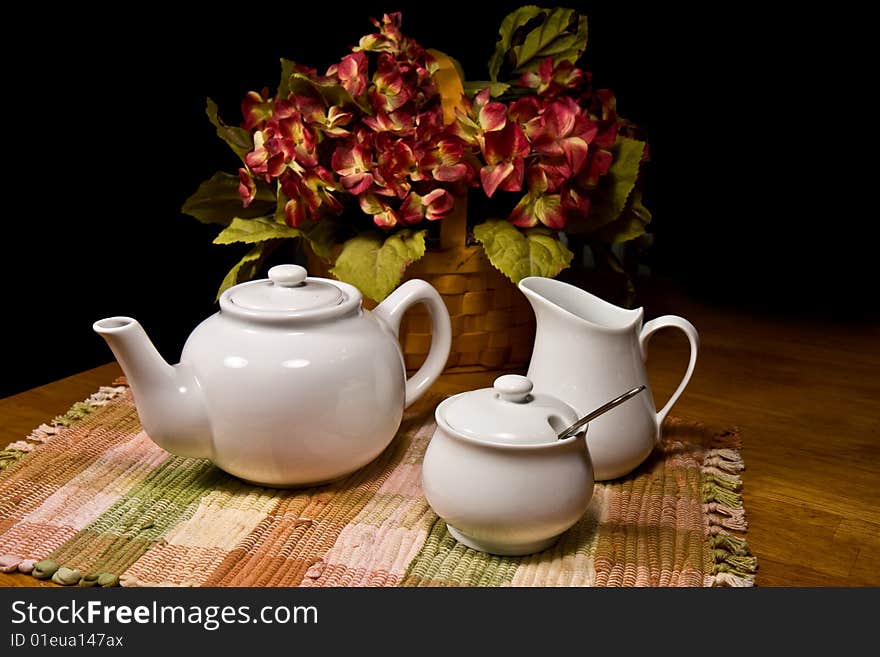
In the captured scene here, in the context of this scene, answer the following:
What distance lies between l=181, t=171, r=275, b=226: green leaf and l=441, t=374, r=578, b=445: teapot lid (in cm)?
48

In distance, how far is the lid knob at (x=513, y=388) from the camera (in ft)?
2.55

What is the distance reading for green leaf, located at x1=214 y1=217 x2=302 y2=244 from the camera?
3.68 feet

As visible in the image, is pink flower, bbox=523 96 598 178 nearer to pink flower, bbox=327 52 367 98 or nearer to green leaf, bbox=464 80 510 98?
green leaf, bbox=464 80 510 98

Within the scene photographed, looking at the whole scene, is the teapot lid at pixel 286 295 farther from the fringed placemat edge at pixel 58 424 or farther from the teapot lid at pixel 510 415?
the fringed placemat edge at pixel 58 424

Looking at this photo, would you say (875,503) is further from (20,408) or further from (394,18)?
(20,408)

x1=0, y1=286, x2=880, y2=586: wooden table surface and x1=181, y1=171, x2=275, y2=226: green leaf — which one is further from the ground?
x1=181, y1=171, x2=275, y2=226: green leaf

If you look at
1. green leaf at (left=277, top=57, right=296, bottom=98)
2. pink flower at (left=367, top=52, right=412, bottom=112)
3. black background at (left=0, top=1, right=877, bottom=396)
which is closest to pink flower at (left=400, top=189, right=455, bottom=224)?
pink flower at (left=367, top=52, right=412, bottom=112)

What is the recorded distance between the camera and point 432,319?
3.37ft

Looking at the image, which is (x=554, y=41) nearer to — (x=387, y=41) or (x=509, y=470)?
(x=387, y=41)

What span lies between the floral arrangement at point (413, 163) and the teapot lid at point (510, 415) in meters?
0.30

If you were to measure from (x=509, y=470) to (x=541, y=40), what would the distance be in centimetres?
65

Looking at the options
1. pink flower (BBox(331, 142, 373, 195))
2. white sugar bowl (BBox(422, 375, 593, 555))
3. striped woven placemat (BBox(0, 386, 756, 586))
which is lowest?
striped woven placemat (BBox(0, 386, 756, 586))

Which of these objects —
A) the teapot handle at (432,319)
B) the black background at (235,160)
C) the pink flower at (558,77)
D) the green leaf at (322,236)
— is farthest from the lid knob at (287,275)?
the black background at (235,160)

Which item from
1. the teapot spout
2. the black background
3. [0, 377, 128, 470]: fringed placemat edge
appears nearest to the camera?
the teapot spout
